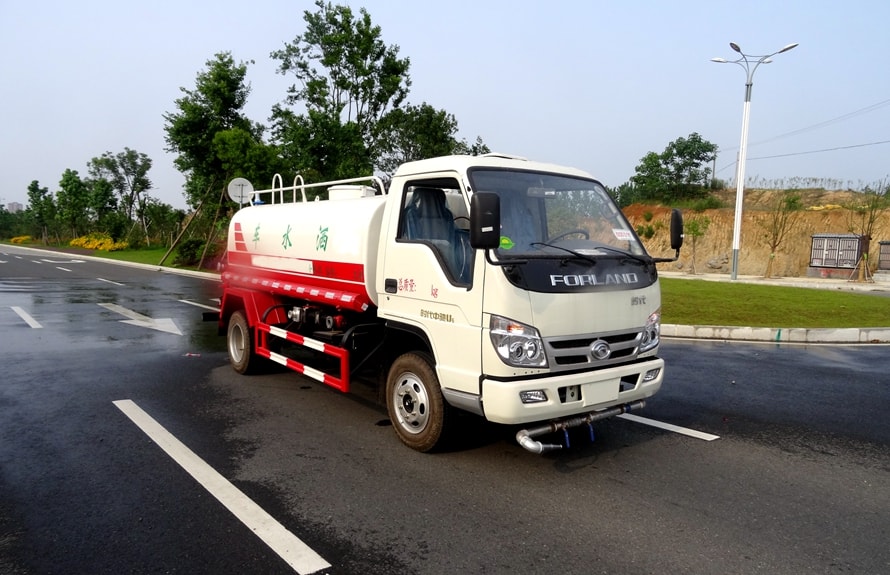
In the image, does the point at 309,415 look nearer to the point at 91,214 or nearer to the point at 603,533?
the point at 603,533

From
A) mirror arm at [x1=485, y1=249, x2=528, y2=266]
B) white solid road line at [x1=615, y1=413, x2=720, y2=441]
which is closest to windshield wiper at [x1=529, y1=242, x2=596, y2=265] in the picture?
mirror arm at [x1=485, y1=249, x2=528, y2=266]

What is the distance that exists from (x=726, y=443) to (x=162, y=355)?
279 inches

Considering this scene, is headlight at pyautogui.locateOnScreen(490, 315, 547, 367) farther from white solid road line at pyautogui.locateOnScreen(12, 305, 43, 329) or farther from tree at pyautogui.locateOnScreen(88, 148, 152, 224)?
tree at pyautogui.locateOnScreen(88, 148, 152, 224)

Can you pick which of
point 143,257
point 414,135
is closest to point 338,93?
point 414,135

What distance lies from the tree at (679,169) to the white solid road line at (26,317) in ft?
144

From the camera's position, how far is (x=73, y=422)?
510 centimetres

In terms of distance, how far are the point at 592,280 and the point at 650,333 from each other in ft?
2.82

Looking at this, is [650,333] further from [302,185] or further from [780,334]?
[780,334]

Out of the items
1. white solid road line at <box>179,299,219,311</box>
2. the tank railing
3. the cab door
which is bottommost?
white solid road line at <box>179,299,219,311</box>

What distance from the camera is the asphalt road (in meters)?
3.07

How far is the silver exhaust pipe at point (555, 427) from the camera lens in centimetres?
381

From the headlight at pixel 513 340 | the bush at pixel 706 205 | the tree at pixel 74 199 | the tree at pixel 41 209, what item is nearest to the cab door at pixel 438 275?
the headlight at pixel 513 340

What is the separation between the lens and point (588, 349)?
4070 millimetres

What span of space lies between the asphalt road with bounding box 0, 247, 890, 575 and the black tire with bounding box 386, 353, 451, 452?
152mm
